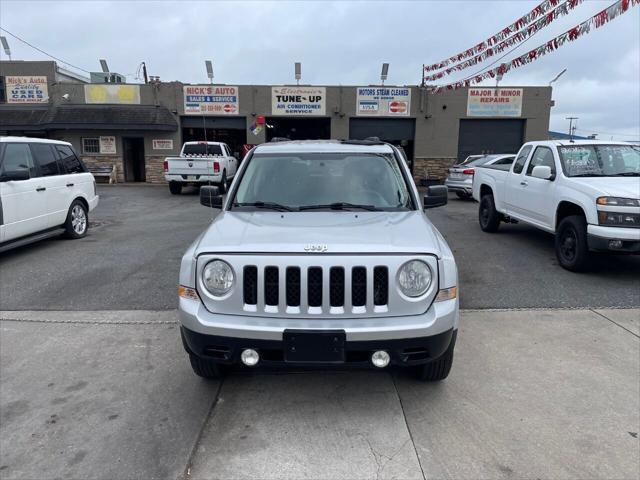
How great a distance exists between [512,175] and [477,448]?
21.6 feet

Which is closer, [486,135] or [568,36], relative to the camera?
[568,36]

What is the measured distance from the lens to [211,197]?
4.66 meters

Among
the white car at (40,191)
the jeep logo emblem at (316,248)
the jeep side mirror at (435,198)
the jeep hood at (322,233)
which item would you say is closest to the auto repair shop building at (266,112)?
the white car at (40,191)

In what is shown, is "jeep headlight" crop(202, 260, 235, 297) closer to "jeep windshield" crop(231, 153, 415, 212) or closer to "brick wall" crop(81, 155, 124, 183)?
"jeep windshield" crop(231, 153, 415, 212)

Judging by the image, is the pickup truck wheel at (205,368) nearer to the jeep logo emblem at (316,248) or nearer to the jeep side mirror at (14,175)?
the jeep logo emblem at (316,248)

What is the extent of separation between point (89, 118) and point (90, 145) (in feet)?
5.65

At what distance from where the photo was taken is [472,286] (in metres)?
6.00

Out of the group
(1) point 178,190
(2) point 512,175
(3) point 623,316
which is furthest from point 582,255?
(1) point 178,190

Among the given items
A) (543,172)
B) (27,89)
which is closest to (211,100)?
(27,89)

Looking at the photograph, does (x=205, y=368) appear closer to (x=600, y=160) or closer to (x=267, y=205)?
(x=267, y=205)

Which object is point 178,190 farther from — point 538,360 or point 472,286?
point 538,360

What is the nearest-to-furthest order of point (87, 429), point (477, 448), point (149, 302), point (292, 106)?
point (477, 448)
point (87, 429)
point (149, 302)
point (292, 106)

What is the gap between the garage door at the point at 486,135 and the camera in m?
22.2

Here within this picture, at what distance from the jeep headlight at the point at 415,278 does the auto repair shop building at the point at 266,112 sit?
1970 centimetres
